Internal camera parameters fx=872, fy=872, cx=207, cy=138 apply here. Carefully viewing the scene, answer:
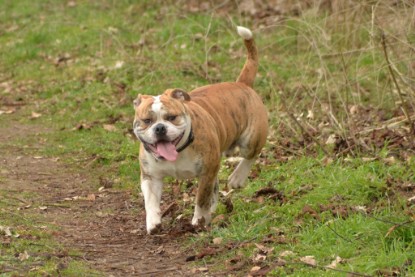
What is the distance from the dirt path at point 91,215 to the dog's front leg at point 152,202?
121 millimetres

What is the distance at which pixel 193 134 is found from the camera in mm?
6945

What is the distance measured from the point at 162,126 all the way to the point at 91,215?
1725 mm

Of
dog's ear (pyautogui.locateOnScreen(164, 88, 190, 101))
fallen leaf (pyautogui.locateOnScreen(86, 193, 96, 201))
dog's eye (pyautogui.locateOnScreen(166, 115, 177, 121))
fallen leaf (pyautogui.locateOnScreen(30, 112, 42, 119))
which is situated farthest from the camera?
fallen leaf (pyautogui.locateOnScreen(30, 112, 42, 119))

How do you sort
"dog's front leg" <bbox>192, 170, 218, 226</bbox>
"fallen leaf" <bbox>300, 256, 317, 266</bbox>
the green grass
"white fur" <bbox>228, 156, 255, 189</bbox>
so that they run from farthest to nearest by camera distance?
"white fur" <bbox>228, 156, 255, 189</bbox> < "dog's front leg" <bbox>192, 170, 218, 226</bbox> < the green grass < "fallen leaf" <bbox>300, 256, 317, 266</bbox>

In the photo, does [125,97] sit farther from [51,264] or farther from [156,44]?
[51,264]

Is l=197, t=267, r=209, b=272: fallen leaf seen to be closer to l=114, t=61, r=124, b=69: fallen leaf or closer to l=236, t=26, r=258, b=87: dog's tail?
l=236, t=26, r=258, b=87: dog's tail

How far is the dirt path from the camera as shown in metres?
6.49

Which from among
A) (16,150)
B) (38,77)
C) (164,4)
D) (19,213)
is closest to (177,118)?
(19,213)

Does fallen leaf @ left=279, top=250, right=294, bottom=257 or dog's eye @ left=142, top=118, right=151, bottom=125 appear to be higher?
dog's eye @ left=142, top=118, right=151, bottom=125

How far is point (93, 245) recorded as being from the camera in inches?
273

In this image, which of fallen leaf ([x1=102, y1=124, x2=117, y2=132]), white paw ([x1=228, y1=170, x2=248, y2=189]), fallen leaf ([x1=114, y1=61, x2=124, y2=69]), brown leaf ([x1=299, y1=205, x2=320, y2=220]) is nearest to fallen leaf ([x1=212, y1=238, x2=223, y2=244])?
brown leaf ([x1=299, y1=205, x2=320, y2=220])

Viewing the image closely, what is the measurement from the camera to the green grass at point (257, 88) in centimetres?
636

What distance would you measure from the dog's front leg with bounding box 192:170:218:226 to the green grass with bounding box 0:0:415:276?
136 mm

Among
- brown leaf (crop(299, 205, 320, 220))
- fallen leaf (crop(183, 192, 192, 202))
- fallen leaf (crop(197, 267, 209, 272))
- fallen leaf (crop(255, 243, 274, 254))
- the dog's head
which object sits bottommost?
fallen leaf (crop(183, 192, 192, 202))
